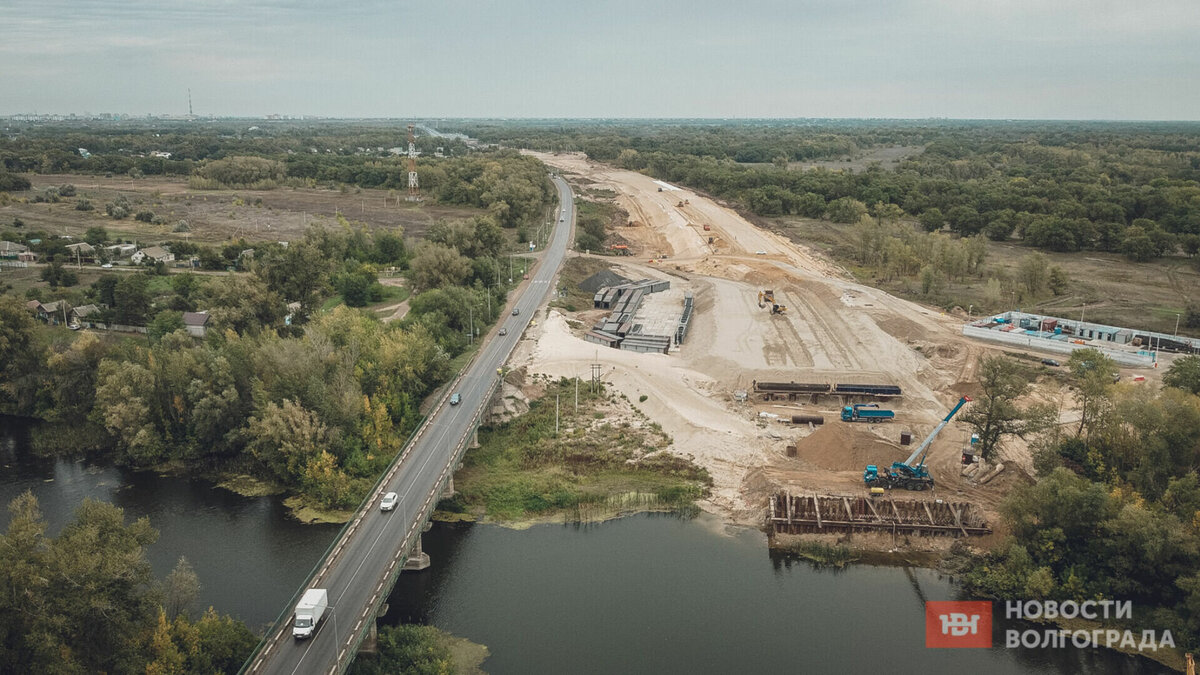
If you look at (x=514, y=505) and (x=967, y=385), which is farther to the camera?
(x=967, y=385)

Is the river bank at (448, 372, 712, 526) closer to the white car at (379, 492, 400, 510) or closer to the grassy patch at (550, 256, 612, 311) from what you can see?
the white car at (379, 492, 400, 510)

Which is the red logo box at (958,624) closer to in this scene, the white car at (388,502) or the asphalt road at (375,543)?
the asphalt road at (375,543)

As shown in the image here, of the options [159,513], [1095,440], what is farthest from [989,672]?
[159,513]

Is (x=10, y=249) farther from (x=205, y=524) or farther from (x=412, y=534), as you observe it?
(x=412, y=534)

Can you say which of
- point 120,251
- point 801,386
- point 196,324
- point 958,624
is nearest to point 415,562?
point 958,624

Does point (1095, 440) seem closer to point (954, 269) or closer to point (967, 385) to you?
point (967, 385)

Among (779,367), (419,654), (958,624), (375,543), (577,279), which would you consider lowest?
(958,624)

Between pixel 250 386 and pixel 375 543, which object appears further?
pixel 250 386
